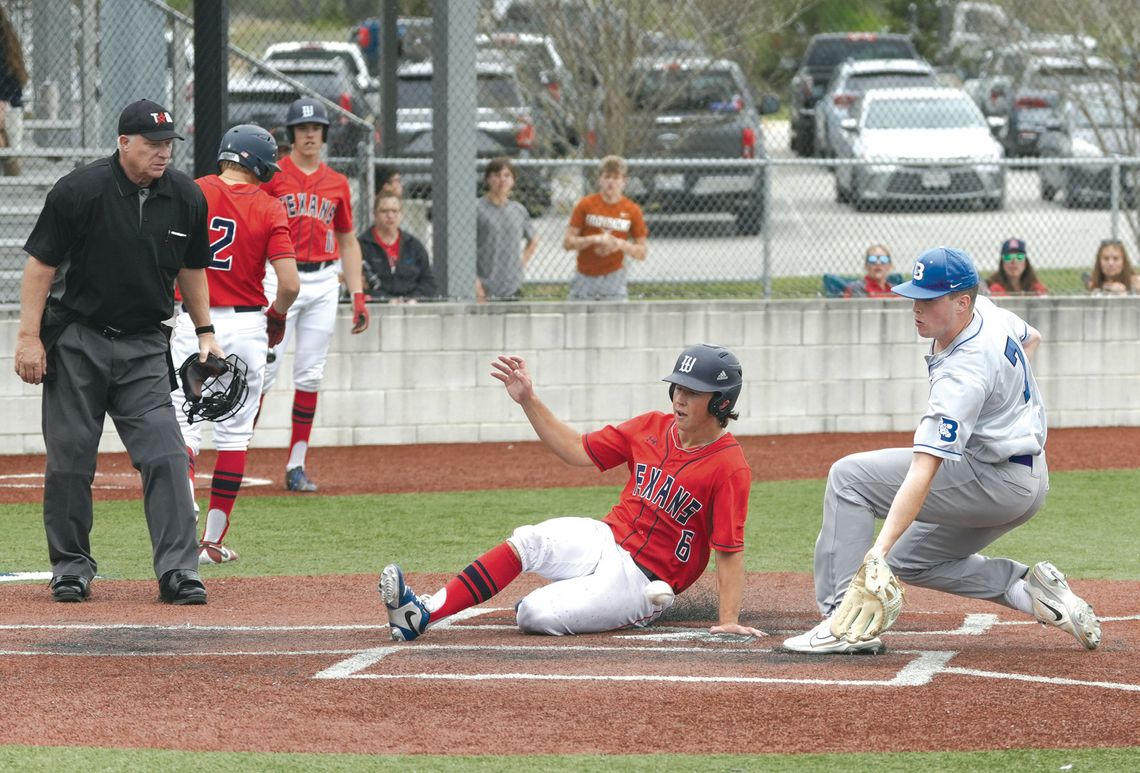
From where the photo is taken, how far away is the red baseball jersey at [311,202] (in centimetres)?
966

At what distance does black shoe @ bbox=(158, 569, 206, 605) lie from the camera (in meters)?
6.81

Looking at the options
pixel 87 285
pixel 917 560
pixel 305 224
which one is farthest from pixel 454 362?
pixel 917 560

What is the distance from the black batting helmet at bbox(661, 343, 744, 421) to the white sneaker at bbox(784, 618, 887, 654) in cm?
82

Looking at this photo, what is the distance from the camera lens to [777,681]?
536 centimetres

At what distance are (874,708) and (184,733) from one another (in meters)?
1.99

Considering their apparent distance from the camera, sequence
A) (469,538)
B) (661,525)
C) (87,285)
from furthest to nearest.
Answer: (469,538) → (87,285) → (661,525)

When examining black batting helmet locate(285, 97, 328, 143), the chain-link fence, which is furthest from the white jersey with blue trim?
the chain-link fence

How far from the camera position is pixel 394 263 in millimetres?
12523

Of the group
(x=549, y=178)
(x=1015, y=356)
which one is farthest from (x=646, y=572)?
(x=549, y=178)

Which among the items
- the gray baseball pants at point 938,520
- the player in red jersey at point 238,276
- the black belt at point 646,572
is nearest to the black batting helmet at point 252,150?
the player in red jersey at point 238,276

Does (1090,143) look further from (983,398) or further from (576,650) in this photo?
(576,650)

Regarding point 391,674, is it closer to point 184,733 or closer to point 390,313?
point 184,733

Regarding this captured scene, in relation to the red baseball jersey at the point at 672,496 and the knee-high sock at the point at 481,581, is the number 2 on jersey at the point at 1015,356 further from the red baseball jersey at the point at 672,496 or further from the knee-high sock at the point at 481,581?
the knee-high sock at the point at 481,581

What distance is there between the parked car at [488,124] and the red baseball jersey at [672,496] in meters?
7.17
